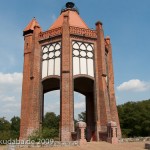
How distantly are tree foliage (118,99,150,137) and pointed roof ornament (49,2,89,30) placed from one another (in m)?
25.3

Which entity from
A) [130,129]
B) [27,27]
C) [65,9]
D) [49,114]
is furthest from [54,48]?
[49,114]

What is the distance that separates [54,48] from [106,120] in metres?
8.43

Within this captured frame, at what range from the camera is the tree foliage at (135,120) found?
4631 cm

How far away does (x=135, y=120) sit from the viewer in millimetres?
47375

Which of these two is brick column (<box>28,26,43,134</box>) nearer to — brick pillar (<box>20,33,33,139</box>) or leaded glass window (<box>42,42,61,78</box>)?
leaded glass window (<box>42,42,61,78</box>)

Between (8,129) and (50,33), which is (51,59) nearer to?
(50,33)

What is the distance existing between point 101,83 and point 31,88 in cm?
652

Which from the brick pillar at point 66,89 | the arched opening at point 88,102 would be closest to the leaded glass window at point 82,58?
the brick pillar at point 66,89

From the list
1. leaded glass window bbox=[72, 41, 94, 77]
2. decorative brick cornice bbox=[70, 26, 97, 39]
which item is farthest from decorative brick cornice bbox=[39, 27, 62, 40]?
leaded glass window bbox=[72, 41, 94, 77]

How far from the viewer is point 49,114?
295ft

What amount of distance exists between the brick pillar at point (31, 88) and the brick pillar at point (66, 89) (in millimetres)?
2716

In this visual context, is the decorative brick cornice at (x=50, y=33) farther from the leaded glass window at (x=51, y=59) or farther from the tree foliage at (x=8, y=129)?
the tree foliage at (x=8, y=129)

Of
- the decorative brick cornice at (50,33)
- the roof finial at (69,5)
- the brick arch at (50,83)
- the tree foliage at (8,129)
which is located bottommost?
the tree foliage at (8,129)

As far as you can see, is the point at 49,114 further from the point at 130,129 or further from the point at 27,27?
the point at 27,27
